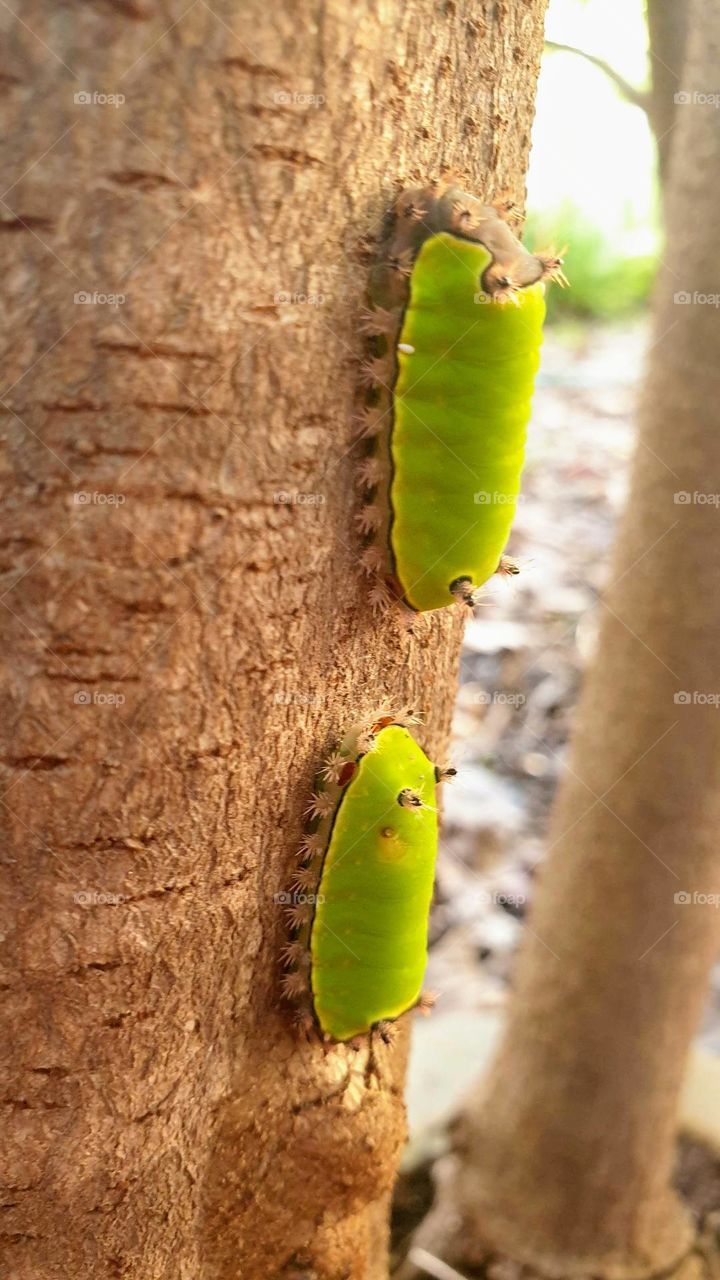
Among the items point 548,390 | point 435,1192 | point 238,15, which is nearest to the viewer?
point 238,15

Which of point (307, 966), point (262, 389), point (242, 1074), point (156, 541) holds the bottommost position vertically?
point (242, 1074)

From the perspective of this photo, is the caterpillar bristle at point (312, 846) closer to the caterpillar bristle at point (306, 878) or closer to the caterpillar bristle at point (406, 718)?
the caterpillar bristle at point (306, 878)

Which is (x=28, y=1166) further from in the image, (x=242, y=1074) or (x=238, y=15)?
(x=238, y=15)

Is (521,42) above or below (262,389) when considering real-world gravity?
above

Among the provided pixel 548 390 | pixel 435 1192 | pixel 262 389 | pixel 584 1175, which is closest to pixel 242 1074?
pixel 262 389

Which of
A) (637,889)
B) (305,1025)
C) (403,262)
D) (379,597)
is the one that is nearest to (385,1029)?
(305,1025)
